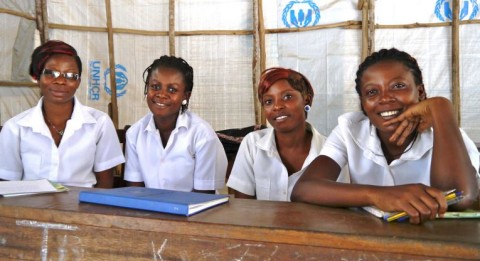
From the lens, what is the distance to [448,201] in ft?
3.52

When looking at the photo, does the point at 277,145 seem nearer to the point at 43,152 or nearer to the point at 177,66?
the point at 177,66

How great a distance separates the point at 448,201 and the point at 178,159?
4.77 feet

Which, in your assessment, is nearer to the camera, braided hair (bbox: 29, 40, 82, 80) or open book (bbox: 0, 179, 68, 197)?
open book (bbox: 0, 179, 68, 197)

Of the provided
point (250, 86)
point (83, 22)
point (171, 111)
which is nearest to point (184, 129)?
point (171, 111)

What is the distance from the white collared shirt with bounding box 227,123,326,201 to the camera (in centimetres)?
198

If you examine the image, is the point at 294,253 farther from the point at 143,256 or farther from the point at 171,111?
the point at 171,111

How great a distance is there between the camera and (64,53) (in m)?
2.15

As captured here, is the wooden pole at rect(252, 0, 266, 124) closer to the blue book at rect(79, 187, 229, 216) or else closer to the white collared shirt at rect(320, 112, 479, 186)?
the white collared shirt at rect(320, 112, 479, 186)

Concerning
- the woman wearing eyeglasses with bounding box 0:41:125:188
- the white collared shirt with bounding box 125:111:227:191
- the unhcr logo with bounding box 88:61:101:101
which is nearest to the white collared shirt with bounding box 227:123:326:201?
the white collared shirt with bounding box 125:111:227:191

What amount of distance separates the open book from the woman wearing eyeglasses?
526 mm

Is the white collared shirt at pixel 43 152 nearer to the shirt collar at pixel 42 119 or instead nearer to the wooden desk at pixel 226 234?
the shirt collar at pixel 42 119

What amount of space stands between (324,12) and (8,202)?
3914 mm

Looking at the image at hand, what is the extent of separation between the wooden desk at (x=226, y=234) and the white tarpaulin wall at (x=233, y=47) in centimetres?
345

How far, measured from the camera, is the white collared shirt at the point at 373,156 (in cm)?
153
